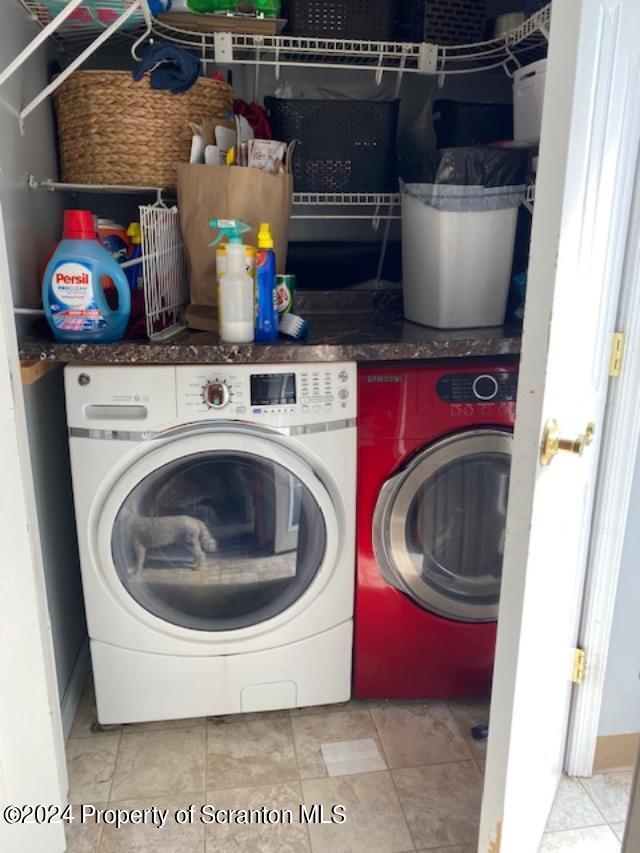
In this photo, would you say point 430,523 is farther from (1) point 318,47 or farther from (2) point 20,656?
(1) point 318,47

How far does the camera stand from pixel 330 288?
2.29 metres

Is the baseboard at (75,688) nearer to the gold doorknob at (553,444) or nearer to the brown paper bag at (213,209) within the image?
the brown paper bag at (213,209)

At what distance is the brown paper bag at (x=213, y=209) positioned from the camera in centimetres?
169

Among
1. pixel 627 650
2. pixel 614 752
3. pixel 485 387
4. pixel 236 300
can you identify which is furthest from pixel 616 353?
pixel 614 752

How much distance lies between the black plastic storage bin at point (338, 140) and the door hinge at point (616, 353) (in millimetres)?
984

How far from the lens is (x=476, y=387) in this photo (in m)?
1.70

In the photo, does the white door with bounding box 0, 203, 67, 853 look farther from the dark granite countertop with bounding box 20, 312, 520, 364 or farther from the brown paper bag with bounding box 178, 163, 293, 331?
the brown paper bag with bounding box 178, 163, 293, 331

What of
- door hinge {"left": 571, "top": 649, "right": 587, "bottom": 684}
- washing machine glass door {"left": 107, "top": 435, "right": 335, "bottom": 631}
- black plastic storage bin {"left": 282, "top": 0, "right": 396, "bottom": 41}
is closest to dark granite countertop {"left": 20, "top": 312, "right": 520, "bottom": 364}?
washing machine glass door {"left": 107, "top": 435, "right": 335, "bottom": 631}

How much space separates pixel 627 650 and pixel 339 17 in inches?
71.3

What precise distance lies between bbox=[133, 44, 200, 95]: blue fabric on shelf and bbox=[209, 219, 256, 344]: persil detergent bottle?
0.36m

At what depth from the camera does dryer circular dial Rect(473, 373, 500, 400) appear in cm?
170

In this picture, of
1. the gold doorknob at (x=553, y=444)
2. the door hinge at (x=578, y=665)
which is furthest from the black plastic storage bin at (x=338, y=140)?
the door hinge at (x=578, y=665)

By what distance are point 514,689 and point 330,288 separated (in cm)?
151

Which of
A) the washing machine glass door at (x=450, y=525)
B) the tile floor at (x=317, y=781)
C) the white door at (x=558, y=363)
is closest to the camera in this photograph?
the white door at (x=558, y=363)
